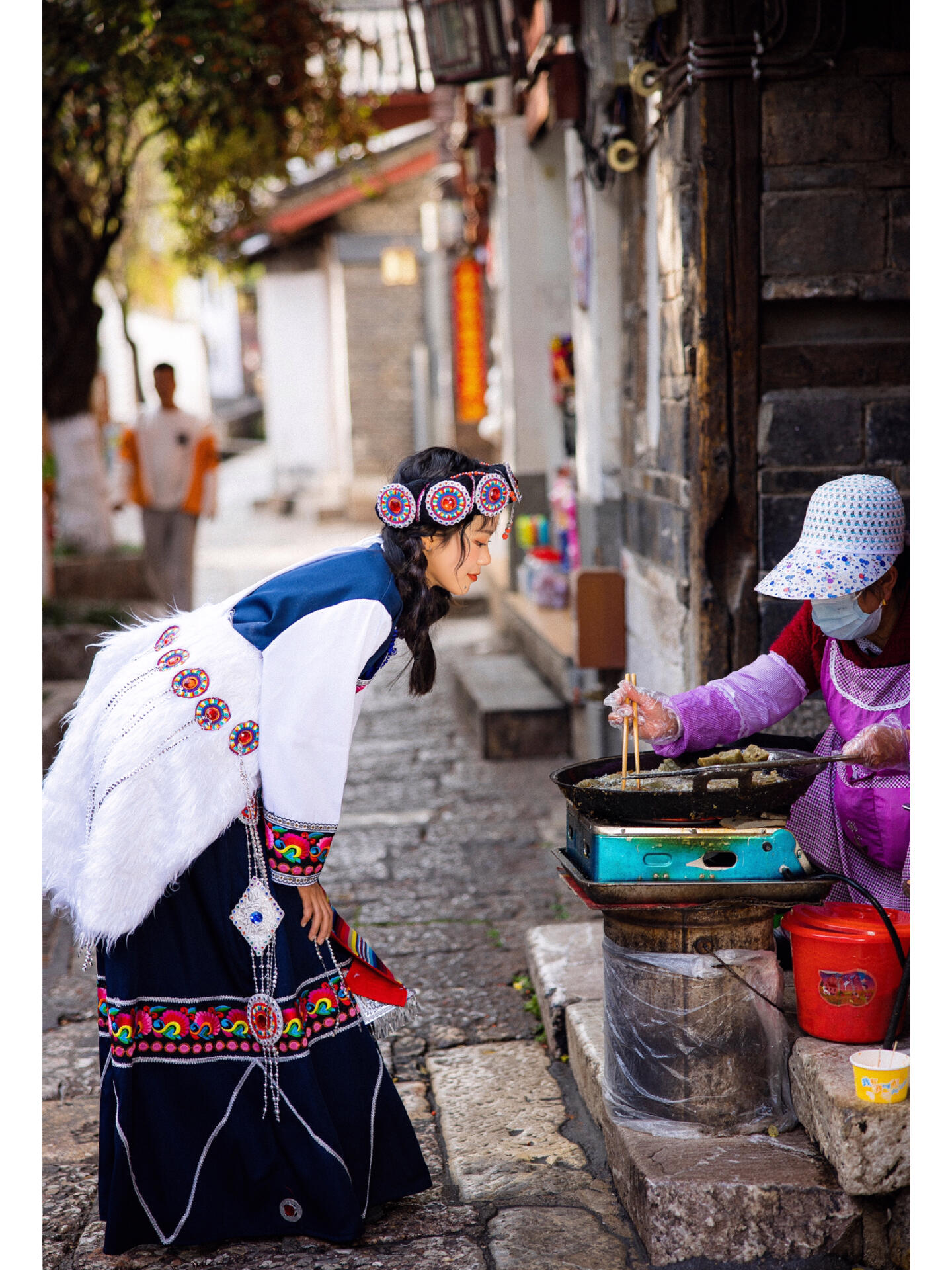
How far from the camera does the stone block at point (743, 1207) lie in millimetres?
2682

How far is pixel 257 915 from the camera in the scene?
2865 millimetres

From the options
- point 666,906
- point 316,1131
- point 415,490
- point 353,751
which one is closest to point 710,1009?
point 666,906

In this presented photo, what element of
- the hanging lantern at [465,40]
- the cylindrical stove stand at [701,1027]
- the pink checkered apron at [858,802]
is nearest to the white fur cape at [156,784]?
the cylindrical stove stand at [701,1027]

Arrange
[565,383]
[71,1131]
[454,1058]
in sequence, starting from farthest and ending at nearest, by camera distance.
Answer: [565,383]
[454,1058]
[71,1131]

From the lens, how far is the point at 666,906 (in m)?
2.81

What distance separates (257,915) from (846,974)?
1286mm

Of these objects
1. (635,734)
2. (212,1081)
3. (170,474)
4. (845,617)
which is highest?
(170,474)

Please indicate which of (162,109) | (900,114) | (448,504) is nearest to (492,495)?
(448,504)

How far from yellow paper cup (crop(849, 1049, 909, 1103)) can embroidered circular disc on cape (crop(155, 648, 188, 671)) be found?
1.66m

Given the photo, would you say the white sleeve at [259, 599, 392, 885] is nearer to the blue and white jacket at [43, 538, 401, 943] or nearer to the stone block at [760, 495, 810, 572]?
the blue and white jacket at [43, 538, 401, 943]

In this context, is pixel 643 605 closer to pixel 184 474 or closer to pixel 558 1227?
pixel 558 1227

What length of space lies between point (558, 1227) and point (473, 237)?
1071 centimetres

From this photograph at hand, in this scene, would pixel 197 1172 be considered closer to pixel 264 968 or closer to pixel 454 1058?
pixel 264 968

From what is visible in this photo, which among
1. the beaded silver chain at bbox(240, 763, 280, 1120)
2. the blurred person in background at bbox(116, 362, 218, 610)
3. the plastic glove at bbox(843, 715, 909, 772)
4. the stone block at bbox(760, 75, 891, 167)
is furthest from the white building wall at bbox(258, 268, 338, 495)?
the plastic glove at bbox(843, 715, 909, 772)
